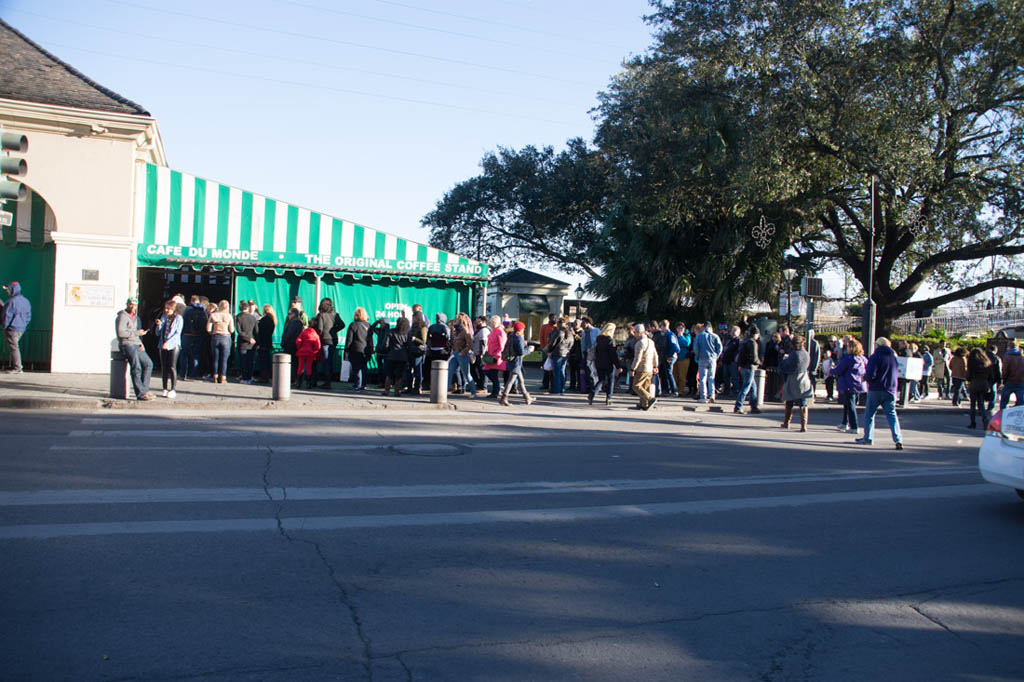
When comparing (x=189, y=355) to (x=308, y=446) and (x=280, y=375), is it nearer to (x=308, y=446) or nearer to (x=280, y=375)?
(x=280, y=375)

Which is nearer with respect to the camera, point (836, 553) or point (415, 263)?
point (836, 553)

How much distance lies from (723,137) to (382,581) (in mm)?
22063

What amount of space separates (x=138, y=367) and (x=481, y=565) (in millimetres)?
9928

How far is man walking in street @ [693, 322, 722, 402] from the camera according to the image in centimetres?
1842

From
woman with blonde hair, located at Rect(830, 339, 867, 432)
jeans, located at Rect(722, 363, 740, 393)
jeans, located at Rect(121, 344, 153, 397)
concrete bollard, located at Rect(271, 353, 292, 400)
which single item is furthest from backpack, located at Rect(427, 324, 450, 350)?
jeans, located at Rect(722, 363, 740, 393)

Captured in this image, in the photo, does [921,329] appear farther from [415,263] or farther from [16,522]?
[16,522]

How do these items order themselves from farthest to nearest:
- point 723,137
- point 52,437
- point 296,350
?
point 723,137
point 296,350
point 52,437

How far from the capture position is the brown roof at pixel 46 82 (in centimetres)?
1705

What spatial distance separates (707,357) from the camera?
61.1 feet

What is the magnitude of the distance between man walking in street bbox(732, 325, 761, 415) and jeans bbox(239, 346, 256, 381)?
1045 centimetres

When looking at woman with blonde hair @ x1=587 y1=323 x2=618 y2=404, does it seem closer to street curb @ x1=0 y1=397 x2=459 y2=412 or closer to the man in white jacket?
the man in white jacket

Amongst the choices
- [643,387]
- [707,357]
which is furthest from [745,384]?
[643,387]

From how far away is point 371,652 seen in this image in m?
4.23

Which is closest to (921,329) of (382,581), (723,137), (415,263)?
(723,137)
